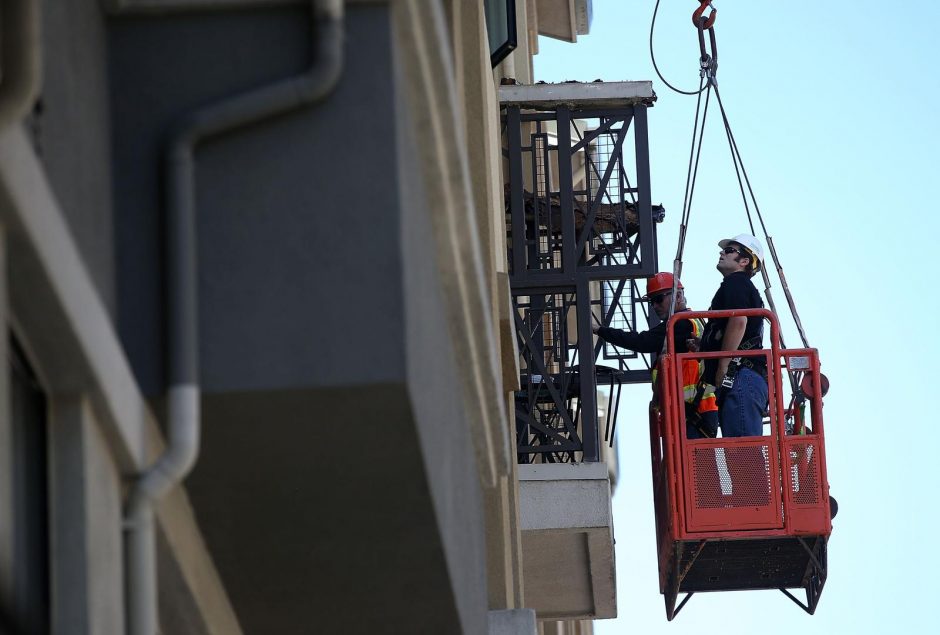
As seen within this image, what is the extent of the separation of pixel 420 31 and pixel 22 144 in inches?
62.8

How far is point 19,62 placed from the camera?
12.9ft

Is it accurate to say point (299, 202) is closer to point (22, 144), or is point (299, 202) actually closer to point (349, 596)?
point (22, 144)

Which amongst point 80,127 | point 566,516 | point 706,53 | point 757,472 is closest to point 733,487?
Answer: point 757,472

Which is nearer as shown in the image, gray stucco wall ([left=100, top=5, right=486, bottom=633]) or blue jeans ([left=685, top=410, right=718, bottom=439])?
gray stucco wall ([left=100, top=5, right=486, bottom=633])

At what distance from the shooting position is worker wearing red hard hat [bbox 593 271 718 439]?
47.5 feet

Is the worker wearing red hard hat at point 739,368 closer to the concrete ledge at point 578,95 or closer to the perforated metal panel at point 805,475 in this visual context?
the perforated metal panel at point 805,475

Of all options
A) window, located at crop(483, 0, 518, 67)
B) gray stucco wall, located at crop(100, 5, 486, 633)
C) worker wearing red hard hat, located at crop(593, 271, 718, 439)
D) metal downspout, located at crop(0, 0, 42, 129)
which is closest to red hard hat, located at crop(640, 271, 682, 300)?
worker wearing red hard hat, located at crop(593, 271, 718, 439)

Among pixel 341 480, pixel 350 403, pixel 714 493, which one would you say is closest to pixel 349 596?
pixel 341 480

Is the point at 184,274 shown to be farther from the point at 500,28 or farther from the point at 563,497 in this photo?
the point at 563,497

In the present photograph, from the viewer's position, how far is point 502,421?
27.6 ft

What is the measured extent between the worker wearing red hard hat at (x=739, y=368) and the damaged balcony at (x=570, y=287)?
1268mm

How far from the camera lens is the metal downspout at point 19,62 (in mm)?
3898

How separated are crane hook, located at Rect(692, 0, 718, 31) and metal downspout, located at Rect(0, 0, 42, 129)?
10.7 meters

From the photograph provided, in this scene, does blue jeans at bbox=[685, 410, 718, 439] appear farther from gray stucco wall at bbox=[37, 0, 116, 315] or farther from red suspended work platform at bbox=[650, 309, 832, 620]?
gray stucco wall at bbox=[37, 0, 116, 315]
